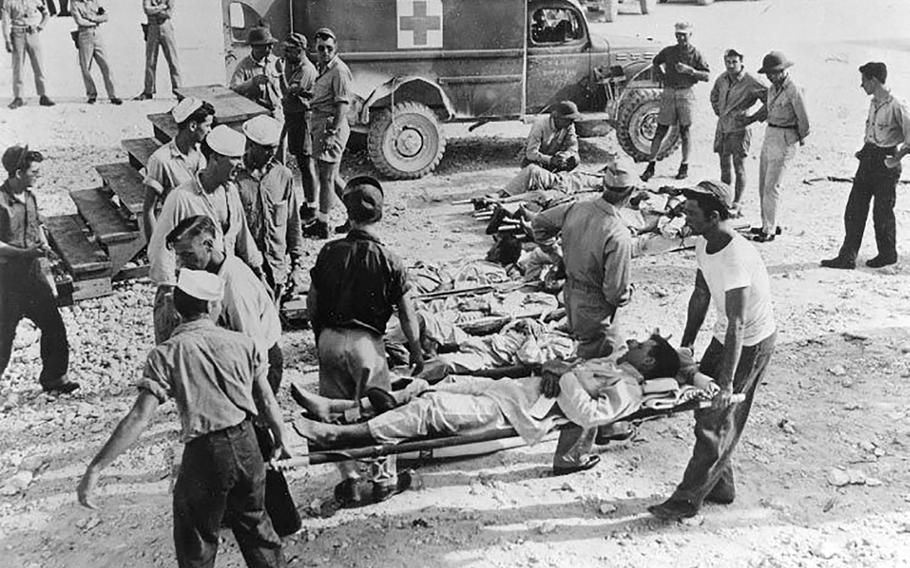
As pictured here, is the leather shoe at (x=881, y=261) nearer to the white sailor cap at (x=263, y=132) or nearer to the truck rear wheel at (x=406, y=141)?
the truck rear wheel at (x=406, y=141)

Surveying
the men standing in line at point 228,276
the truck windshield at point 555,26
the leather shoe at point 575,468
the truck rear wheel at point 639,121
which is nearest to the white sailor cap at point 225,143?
the men standing in line at point 228,276

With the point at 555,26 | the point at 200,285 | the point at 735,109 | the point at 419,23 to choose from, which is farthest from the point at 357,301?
the point at 555,26

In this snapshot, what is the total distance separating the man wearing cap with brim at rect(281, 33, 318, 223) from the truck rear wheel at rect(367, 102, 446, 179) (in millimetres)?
1448

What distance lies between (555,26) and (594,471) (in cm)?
723

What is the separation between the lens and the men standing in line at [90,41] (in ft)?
37.4

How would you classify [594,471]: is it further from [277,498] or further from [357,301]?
[277,498]

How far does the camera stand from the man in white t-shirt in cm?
418

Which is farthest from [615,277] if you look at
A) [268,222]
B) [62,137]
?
[62,137]

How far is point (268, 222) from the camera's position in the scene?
18.2 feet

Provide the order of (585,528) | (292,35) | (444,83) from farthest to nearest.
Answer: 1. (444,83)
2. (292,35)
3. (585,528)

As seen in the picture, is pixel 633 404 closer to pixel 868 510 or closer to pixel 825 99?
pixel 868 510

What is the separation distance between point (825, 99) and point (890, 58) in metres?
3.28

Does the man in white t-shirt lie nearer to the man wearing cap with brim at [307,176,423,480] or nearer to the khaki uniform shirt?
the man wearing cap with brim at [307,176,423,480]

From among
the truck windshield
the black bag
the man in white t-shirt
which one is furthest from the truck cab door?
the black bag
